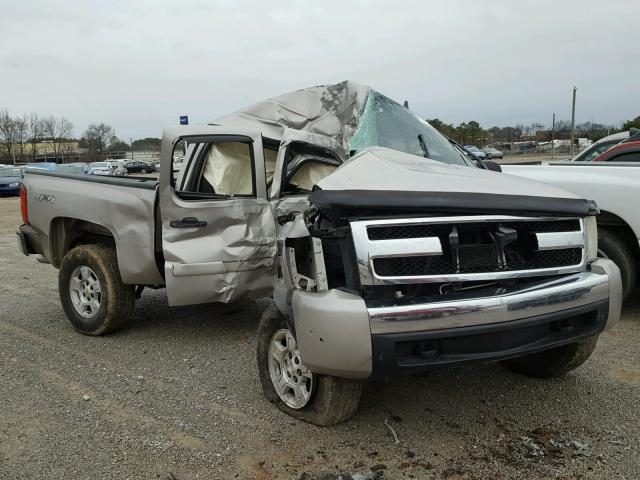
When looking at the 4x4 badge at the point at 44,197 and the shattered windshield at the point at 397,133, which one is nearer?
the shattered windshield at the point at 397,133

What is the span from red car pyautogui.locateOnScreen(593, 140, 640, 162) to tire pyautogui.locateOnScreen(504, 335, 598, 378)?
384 centimetres

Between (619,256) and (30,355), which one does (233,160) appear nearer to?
(30,355)

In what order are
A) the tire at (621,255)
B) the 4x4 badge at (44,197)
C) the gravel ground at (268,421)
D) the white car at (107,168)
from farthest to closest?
the white car at (107,168) < the 4x4 badge at (44,197) < the tire at (621,255) < the gravel ground at (268,421)

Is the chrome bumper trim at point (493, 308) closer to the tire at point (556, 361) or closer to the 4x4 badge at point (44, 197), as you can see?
the tire at point (556, 361)

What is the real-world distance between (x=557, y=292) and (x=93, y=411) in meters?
2.99

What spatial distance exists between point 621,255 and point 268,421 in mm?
3735

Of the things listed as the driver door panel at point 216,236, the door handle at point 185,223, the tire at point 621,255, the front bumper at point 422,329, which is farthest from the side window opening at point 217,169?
the tire at point 621,255

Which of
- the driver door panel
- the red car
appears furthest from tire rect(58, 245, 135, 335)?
the red car

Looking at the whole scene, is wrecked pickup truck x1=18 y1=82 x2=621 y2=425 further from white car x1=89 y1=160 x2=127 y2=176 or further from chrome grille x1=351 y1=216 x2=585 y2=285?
white car x1=89 y1=160 x2=127 y2=176

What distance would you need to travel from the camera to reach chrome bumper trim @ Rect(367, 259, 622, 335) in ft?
9.07

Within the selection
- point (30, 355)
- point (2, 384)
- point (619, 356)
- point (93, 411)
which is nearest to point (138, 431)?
point (93, 411)

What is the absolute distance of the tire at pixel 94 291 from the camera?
5188mm

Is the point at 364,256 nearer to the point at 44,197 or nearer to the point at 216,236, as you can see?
the point at 216,236

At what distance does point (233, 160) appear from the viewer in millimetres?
5461
